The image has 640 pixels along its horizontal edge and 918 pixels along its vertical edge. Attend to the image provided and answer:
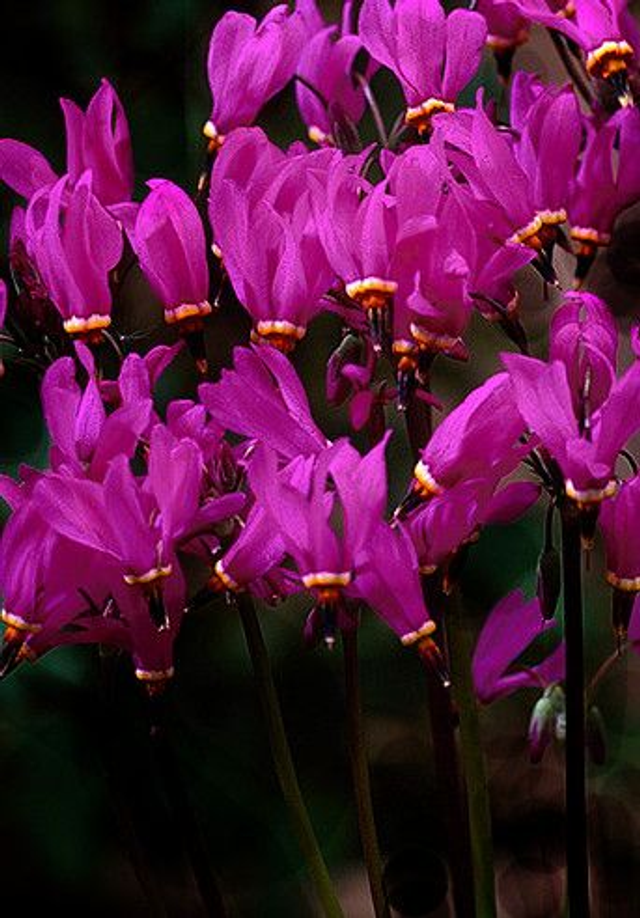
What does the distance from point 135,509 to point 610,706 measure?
0.59 m

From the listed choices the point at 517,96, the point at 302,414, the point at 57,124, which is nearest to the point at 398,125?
the point at 517,96

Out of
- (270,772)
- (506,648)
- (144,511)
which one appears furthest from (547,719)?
(270,772)

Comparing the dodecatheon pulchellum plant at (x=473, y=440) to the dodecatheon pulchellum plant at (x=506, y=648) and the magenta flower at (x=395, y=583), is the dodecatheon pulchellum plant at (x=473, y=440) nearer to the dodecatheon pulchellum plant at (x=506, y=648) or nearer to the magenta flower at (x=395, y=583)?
the magenta flower at (x=395, y=583)

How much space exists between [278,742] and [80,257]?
0.21 meters

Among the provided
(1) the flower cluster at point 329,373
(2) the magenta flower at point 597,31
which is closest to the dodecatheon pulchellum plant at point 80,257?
(1) the flower cluster at point 329,373

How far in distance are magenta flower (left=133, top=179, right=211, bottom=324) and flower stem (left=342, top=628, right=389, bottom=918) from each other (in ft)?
0.47

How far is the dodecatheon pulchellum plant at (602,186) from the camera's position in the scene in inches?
27.4

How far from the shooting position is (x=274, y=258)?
2.09 feet

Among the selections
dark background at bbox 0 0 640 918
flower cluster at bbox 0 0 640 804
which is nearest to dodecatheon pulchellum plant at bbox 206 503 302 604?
flower cluster at bbox 0 0 640 804

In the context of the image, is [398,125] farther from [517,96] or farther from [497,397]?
[497,397]

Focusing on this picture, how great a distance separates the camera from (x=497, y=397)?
0.61m

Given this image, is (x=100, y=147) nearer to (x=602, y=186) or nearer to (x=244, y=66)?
(x=244, y=66)

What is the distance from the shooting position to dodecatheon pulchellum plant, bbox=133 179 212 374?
0.64m

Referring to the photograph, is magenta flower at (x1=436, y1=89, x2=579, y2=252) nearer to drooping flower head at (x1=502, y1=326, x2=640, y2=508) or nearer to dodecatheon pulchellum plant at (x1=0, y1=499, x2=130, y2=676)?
drooping flower head at (x1=502, y1=326, x2=640, y2=508)
